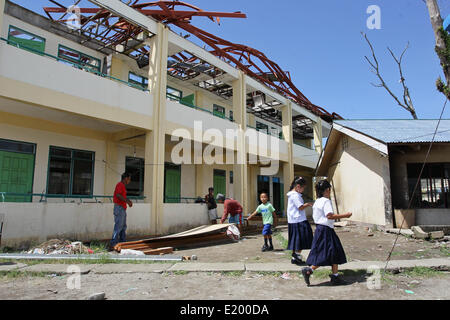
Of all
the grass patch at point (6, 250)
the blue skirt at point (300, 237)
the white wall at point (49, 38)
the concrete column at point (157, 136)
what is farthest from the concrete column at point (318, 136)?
the grass patch at point (6, 250)

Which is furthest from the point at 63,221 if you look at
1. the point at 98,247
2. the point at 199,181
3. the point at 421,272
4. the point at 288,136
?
the point at 288,136

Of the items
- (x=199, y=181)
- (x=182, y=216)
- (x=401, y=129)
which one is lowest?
(x=182, y=216)

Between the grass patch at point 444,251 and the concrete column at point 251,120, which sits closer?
the grass patch at point 444,251

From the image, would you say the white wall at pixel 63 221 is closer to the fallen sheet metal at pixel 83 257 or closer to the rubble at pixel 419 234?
the fallen sheet metal at pixel 83 257

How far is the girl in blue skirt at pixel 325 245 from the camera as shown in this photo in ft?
14.3

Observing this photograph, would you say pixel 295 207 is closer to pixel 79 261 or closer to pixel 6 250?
pixel 79 261

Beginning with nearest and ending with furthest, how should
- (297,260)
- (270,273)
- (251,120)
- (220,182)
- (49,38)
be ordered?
1. (270,273)
2. (297,260)
3. (49,38)
4. (220,182)
5. (251,120)

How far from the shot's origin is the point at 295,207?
5707 mm

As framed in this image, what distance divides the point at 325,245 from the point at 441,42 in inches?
236

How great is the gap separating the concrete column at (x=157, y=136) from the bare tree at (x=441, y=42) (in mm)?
8297

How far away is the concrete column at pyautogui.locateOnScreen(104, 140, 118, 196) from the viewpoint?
1198 cm

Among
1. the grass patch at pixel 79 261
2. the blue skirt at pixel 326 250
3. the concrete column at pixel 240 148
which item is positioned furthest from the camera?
the concrete column at pixel 240 148

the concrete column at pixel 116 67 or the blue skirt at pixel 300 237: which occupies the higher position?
the concrete column at pixel 116 67
